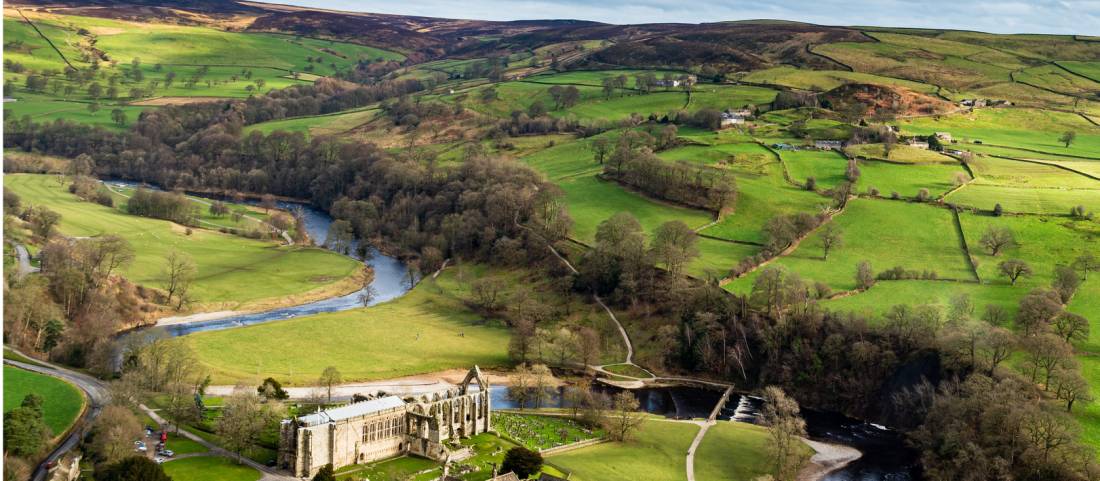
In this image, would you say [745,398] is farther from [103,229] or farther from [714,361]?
[103,229]

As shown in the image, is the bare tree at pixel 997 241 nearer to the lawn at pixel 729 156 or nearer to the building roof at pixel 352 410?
the lawn at pixel 729 156

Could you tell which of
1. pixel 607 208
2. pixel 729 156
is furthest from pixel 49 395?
pixel 729 156

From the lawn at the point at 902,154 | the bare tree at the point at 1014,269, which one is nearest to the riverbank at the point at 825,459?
the bare tree at the point at 1014,269

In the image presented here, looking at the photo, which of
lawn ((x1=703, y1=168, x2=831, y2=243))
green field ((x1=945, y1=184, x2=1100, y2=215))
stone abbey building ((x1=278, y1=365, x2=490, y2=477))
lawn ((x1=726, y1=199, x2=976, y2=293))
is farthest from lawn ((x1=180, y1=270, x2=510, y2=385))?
green field ((x1=945, y1=184, x2=1100, y2=215))

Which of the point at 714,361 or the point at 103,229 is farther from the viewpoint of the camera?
the point at 103,229

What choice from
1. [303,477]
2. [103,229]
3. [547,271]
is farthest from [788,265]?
[103,229]
